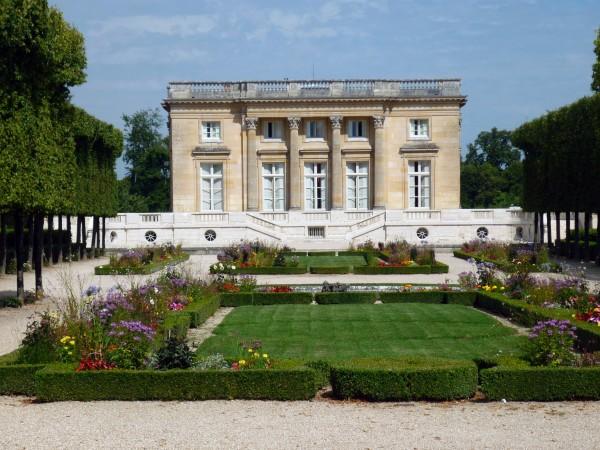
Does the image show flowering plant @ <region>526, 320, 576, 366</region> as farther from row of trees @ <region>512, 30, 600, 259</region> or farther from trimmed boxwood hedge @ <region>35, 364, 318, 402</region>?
row of trees @ <region>512, 30, 600, 259</region>

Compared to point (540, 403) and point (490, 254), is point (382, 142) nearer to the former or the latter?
point (490, 254)

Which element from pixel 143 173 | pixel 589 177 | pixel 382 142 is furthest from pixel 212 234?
pixel 143 173

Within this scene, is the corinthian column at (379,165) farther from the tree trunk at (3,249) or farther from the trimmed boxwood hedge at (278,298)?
the trimmed boxwood hedge at (278,298)

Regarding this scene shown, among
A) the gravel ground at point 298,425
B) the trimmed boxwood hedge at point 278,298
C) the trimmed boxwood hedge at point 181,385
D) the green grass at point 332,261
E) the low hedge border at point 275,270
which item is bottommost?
the gravel ground at point 298,425

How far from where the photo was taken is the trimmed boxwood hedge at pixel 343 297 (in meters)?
20.2

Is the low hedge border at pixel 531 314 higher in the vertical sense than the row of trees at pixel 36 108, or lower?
lower

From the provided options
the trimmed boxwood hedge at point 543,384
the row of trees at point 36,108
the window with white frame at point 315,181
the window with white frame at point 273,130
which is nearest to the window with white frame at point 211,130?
the window with white frame at point 273,130

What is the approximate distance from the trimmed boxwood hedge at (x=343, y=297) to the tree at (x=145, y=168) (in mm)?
53176

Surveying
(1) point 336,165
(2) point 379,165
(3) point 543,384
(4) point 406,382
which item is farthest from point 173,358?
(2) point 379,165

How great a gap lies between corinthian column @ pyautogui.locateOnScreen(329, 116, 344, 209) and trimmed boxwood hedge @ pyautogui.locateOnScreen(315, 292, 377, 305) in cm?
3020

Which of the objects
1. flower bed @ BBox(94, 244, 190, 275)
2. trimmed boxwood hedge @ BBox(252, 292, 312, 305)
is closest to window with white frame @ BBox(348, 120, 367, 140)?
flower bed @ BBox(94, 244, 190, 275)

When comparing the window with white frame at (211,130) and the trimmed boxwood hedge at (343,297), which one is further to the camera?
the window with white frame at (211,130)

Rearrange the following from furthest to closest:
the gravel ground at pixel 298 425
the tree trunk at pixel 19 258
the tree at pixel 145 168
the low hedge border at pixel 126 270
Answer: the tree at pixel 145 168
the low hedge border at pixel 126 270
the tree trunk at pixel 19 258
the gravel ground at pixel 298 425

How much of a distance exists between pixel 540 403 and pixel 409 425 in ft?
6.92
